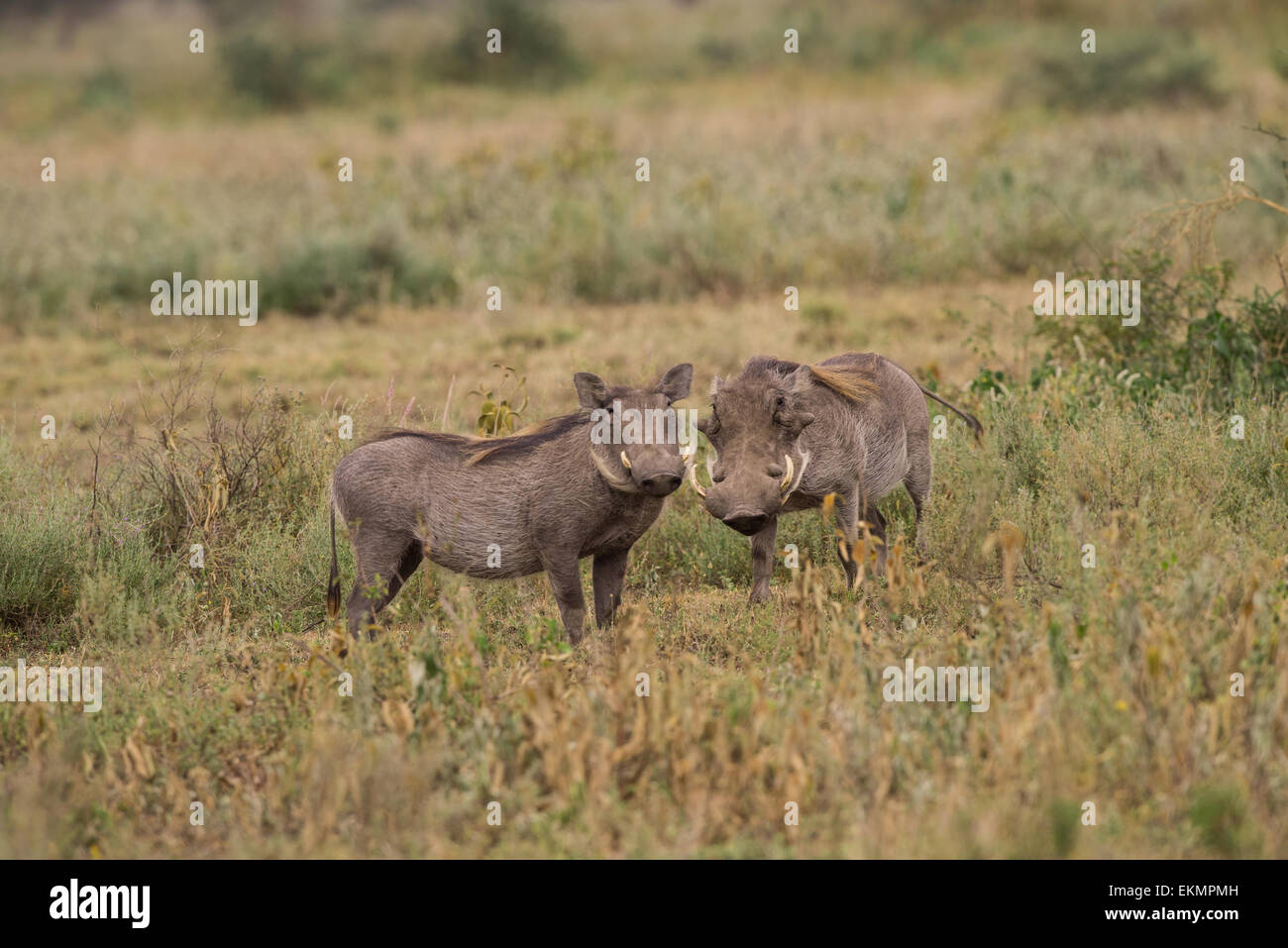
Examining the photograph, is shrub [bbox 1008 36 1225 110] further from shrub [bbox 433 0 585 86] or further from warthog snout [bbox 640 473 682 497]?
warthog snout [bbox 640 473 682 497]

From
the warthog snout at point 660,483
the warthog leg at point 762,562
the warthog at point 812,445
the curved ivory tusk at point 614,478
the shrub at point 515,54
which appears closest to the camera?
the warthog snout at point 660,483

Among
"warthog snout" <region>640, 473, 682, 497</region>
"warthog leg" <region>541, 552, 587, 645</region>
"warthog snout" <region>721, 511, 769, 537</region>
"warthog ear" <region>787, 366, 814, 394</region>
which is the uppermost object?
"warthog ear" <region>787, 366, 814, 394</region>

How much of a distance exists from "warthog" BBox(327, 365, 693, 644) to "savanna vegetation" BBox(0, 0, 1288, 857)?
0.90 feet

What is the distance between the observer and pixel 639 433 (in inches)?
195

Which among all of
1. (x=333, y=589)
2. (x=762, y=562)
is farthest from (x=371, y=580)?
(x=762, y=562)

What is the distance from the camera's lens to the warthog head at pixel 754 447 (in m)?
5.18

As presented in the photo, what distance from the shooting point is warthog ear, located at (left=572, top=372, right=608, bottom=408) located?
5.13 m

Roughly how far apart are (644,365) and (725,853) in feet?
13.8

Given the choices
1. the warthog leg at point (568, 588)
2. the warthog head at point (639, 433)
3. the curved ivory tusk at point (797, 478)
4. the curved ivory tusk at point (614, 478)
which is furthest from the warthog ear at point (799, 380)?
the warthog leg at point (568, 588)

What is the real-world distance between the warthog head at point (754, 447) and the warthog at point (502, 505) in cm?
26

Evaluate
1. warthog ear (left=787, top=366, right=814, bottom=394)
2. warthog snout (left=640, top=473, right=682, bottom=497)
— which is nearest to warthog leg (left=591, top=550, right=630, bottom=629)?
warthog snout (left=640, top=473, right=682, bottom=497)

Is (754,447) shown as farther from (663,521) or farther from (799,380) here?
(663,521)

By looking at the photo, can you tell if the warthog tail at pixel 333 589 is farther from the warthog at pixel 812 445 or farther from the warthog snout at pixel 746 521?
the warthog snout at pixel 746 521

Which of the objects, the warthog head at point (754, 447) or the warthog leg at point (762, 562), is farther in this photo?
the warthog leg at point (762, 562)
